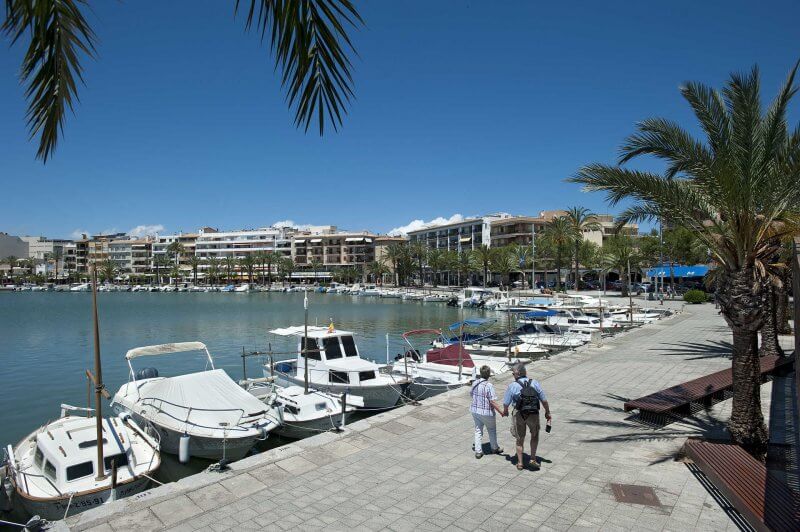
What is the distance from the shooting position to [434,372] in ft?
66.3

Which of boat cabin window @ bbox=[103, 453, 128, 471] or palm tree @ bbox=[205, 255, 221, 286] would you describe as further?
palm tree @ bbox=[205, 255, 221, 286]

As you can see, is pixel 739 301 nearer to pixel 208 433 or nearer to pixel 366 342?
pixel 208 433

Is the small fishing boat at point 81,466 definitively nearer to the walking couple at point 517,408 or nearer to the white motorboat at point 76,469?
the white motorboat at point 76,469

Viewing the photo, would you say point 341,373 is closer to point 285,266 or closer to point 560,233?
point 560,233

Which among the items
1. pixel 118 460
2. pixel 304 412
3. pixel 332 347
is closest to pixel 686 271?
pixel 332 347

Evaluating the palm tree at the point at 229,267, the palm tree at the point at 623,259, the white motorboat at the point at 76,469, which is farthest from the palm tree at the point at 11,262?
the white motorboat at the point at 76,469

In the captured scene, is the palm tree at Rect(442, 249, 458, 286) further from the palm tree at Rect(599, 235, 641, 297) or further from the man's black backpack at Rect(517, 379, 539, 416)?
the man's black backpack at Rect(517, 379, 539, 416)

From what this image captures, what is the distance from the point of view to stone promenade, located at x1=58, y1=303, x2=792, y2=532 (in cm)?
643

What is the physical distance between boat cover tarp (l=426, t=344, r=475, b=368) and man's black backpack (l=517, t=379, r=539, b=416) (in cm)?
1317

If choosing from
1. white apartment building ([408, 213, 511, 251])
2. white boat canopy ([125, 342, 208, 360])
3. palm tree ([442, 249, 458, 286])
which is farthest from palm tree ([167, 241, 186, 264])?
white boat canopy ([125, 342, 208, 360])

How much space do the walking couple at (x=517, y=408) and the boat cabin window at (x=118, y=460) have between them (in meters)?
7.93

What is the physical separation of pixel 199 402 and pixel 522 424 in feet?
33.0

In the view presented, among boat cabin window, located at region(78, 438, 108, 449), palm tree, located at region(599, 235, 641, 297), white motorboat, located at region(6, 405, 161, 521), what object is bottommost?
white motorboat, located at region(6, 405, 161, 521)

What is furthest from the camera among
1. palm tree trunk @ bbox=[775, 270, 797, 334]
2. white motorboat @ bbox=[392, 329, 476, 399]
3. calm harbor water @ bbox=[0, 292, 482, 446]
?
palm tree trunk @ bbox=[775, 270, 797, 334]
